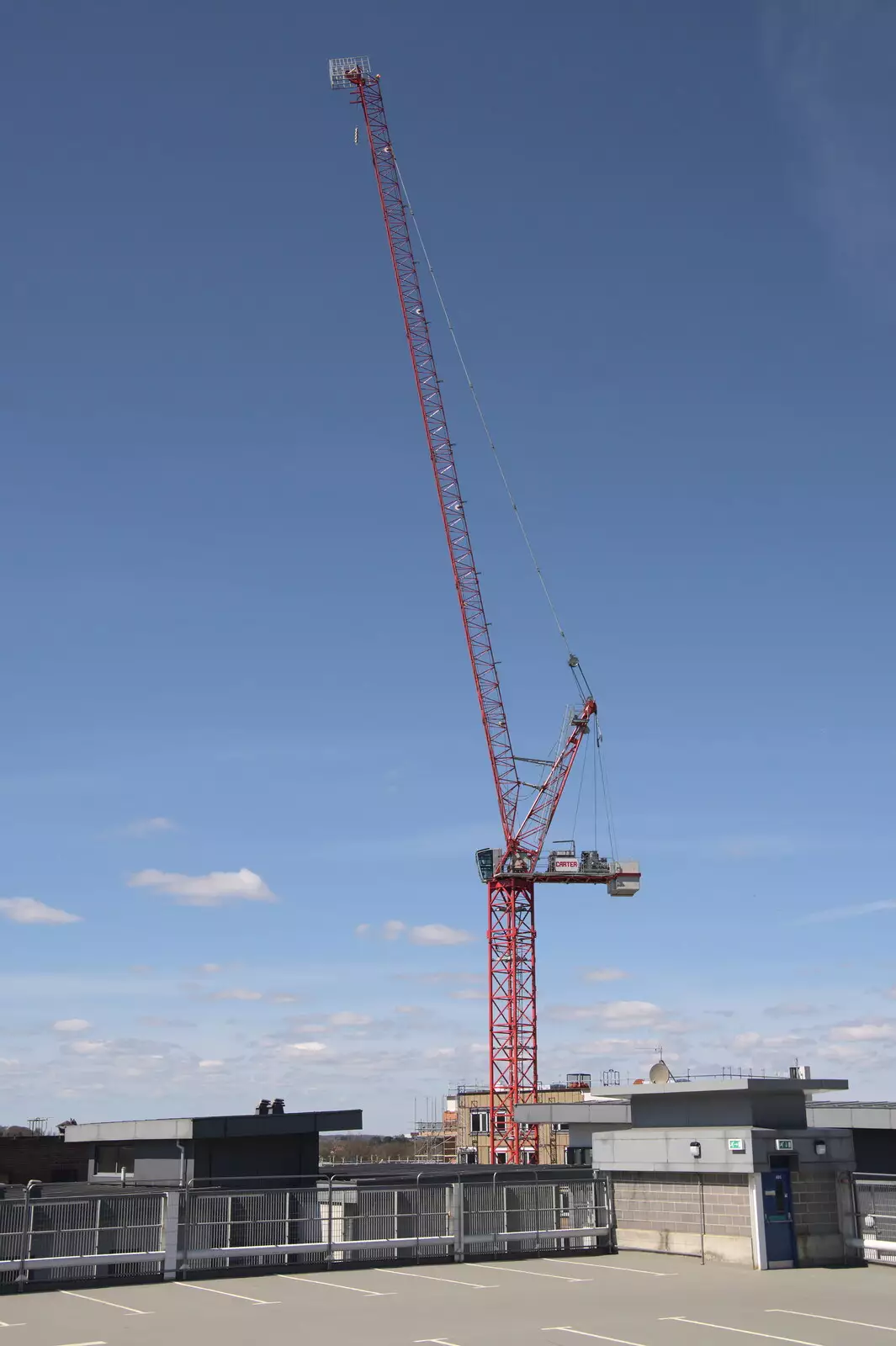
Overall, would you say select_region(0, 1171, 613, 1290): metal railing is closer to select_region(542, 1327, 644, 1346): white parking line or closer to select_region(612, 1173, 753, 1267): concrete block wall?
select_region(612, 1173, 753, 1267): concrete block wall

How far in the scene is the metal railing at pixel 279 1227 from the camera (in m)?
26.6

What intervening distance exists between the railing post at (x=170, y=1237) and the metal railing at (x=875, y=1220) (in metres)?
15.6

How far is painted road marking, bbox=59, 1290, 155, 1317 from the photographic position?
2322 cm

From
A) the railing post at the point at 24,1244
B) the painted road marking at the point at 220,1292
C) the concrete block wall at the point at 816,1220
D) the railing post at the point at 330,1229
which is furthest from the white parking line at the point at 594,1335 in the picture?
the railing post at the point at 24,1244

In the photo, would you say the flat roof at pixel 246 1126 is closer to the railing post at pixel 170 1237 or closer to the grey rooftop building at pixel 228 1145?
the grey rooftop building at pixel 228 1145

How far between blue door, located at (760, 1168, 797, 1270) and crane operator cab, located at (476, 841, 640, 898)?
297 ft

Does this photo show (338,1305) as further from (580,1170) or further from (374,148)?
(374,148)

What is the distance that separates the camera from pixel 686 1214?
102 feet

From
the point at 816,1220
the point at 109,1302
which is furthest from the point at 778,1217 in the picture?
the point at 109,1302

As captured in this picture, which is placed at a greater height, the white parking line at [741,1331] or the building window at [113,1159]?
the building window at [113,1159]

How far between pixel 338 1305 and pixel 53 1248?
6587 mm

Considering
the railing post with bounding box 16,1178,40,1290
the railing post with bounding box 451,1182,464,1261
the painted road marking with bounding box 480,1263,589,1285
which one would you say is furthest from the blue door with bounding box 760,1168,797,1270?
the railing post with bounding box 16,1178,40,1290

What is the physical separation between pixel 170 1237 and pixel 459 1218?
7.24 meters

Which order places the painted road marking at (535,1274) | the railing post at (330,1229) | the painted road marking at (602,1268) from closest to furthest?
the painted road marking at (535,1274)
the railing post at (330,1229)
the painted road marking at (602,1268)
